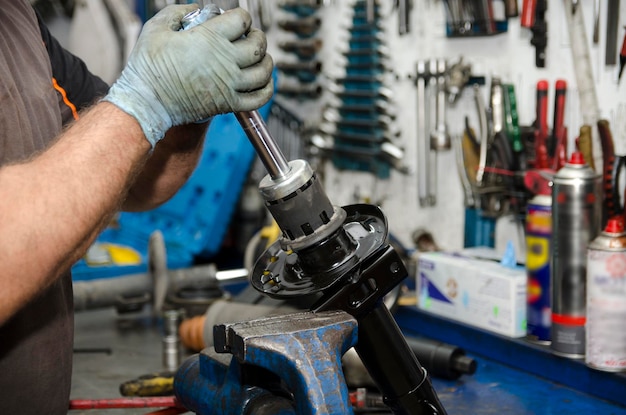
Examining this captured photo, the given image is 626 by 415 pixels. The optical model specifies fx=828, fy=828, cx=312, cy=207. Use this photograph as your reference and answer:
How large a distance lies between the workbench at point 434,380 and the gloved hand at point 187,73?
736 mm

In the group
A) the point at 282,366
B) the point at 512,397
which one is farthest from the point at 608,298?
the point at 282,366

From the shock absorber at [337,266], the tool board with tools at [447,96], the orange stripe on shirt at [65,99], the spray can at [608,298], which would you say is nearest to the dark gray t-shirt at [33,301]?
the orange stripe on shirt at [65,99]

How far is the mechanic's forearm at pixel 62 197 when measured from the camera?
2.67 feet

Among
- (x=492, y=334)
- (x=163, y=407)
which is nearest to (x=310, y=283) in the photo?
(x=163, y=407)

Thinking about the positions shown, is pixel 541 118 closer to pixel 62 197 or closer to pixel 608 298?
pixel 608 298

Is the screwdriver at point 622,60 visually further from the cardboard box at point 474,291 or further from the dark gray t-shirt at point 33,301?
the dark gray t-shirt at point 33,301

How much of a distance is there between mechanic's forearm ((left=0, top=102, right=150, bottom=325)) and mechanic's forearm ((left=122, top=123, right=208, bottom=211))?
299mm

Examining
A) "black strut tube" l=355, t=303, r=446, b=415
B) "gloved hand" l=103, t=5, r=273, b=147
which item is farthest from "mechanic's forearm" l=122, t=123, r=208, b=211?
"black strut tube" l=355, t=303, r=446, b=415

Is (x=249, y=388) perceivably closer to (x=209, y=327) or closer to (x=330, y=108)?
(x=209, y=327)

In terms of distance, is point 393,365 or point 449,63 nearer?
point 393,365

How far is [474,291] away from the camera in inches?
70.3

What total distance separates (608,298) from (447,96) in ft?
2.96

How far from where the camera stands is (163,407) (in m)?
1.36

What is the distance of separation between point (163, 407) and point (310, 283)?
0.47m
